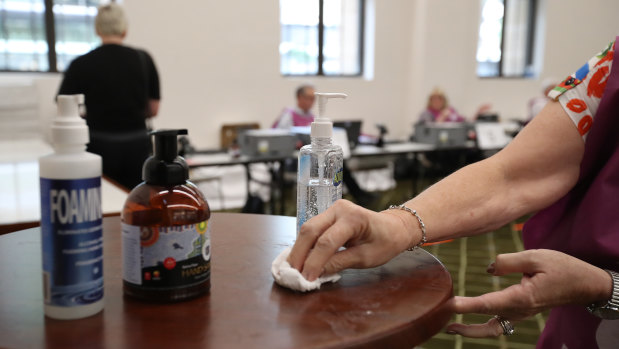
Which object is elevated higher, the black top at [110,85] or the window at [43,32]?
the window at [43,32]

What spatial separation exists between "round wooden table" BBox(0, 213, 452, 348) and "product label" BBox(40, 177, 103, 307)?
39 millimetres

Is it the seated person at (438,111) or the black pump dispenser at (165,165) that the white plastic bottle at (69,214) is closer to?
the black pump dispenser at (165,165)

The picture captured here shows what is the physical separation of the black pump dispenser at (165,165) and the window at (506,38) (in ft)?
26.3

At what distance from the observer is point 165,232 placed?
583mm

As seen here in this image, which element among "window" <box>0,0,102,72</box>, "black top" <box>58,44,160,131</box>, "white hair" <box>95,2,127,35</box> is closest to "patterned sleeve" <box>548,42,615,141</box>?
"black top" <box>58,44,160,131</box>

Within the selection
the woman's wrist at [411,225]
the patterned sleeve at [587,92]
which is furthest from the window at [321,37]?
the woman's wrist at [411,225]

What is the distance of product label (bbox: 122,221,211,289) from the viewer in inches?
23.1

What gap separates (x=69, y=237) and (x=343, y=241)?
316 mm

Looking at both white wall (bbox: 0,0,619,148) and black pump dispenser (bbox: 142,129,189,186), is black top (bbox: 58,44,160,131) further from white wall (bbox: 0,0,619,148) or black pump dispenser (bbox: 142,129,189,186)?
white wall (bbox: 0,0,619,148)

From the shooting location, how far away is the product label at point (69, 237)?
0.53 m

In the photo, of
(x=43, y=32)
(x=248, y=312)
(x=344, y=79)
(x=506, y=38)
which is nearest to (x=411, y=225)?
(x=248, y=312)

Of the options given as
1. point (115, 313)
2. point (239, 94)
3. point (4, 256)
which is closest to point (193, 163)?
point (239, 94)

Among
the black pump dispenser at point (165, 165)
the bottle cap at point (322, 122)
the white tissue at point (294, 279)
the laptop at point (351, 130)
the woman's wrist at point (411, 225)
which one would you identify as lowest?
the laptop at point (351, 130)

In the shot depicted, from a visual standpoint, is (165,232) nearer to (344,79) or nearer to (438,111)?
(344,79)
